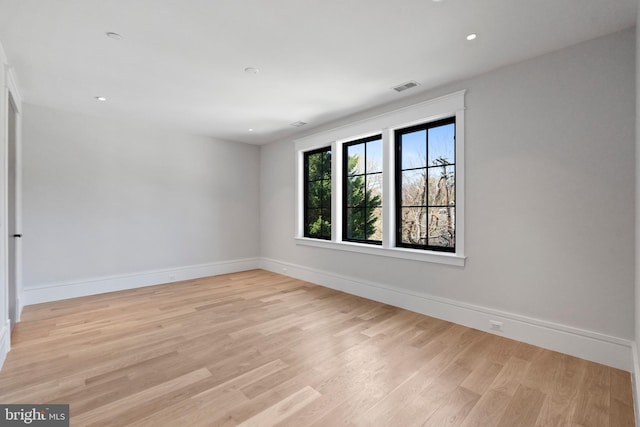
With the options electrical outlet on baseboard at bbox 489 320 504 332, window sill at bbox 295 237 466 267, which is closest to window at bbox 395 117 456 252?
window sill at bbox 295 237 466 267

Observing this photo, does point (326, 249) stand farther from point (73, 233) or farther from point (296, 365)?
point (73, 233)

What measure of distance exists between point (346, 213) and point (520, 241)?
2.37 m

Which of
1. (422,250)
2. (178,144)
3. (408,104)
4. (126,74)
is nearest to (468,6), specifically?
(408,104)

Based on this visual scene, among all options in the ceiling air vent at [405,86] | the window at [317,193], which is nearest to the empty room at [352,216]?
the ceiling air vent at [405,86]

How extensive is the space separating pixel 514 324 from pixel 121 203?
5297 mm

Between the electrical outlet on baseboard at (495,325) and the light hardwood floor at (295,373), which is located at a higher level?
the electrical outlet on baseboard at (495,325)

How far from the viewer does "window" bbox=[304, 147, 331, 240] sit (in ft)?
15.9

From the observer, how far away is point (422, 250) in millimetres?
3492

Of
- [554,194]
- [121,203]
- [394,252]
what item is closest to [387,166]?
[394,252]

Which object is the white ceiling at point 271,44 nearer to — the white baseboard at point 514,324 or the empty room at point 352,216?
the empty room at point 352,216

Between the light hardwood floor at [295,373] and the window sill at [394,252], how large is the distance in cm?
66

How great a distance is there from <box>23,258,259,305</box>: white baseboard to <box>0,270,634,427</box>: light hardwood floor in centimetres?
49

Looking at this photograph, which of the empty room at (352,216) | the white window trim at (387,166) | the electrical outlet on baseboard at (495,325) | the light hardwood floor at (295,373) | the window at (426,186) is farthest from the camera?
the window at (426,186)

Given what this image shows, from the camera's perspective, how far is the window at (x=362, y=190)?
4.12 metres
